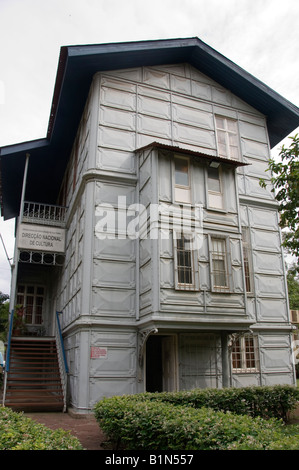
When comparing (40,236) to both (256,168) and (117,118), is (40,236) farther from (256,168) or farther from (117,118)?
(256,168)

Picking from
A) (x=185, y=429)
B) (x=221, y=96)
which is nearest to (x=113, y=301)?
(x=185, y=429)

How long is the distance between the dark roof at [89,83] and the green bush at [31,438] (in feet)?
43.4

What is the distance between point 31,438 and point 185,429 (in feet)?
7.10

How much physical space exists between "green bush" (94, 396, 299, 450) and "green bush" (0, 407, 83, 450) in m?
1.48

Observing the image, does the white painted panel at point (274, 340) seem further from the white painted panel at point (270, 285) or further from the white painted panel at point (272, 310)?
the white painted panel at point (270, 285)

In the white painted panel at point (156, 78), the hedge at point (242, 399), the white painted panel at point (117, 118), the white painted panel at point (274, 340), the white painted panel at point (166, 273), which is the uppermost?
the white painted panel at point (156, 78)

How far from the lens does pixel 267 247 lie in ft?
55.6

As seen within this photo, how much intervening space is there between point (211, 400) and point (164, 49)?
13.7 metres

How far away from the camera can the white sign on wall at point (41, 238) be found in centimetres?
1806

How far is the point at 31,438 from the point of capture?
5.35 metres

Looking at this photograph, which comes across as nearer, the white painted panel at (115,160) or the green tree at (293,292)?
the white painted panel at (115,160)

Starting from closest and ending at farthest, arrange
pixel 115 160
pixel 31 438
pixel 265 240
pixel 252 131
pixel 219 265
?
pixel 31 438, pixel 219 265, pixel 115 160, pixel 265 240, pixel 252 131

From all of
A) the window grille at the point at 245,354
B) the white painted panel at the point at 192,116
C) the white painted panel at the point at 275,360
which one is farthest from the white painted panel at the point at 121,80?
the white painted panel at the point at 275,360

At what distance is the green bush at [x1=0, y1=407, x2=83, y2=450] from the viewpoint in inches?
194
